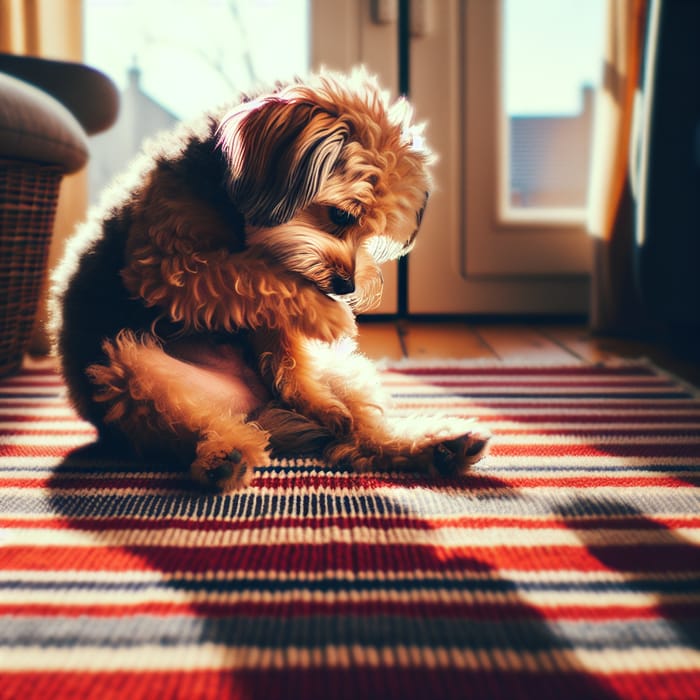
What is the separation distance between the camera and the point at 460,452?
1023 millimetres

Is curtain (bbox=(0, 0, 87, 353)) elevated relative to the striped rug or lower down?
elevated

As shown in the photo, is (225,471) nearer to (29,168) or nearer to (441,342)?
(29,168)

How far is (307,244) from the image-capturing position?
104cm

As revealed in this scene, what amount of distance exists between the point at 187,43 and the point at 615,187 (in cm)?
194

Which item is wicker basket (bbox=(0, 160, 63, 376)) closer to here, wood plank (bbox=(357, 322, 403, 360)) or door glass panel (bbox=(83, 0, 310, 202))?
wood plank (bbox=(357, 322, 403, 360))

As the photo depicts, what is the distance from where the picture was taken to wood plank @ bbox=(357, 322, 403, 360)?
2178 millimetres

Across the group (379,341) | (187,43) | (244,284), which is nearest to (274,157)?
(244,284)

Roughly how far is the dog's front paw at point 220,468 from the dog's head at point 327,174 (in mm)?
300

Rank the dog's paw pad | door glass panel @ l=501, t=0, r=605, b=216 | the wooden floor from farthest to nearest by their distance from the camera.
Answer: door glass panel @ l=501, t=0, r=605, b=216 < the wooden floor < the dog's paw pad

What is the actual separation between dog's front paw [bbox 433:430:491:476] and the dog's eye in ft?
1.21

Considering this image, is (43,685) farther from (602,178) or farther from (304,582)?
(602,178)

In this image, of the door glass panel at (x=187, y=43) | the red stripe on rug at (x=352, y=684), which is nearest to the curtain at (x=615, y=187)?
the door glass panel at (x=187, y=43)

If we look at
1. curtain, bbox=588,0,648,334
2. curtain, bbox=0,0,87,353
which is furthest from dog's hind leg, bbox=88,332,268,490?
curtain, bbox=588,0,648,334

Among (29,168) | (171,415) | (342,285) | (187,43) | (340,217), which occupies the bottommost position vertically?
(171,415)
